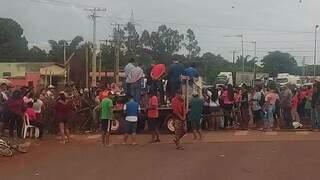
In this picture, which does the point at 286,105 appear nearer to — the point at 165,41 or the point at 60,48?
the point at 165,41

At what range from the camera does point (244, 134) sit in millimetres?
22391

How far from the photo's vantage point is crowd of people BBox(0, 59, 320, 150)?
20297mm

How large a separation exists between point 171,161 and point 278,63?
316 ft

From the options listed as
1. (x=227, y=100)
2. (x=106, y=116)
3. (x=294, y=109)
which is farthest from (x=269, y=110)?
(x=106, y=116)

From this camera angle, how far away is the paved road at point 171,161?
41.2 ft

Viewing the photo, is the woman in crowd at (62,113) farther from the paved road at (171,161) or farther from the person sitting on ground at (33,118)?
the person sitting on ground at (33,118)

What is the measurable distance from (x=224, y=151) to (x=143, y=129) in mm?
7484

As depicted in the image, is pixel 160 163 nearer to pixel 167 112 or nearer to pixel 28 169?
pixel 28 169

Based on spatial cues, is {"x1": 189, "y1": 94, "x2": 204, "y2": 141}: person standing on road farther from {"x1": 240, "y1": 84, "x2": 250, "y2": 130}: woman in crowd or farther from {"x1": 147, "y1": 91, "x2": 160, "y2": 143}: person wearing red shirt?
{"x1": 240, "y1": 84, "x2": 250, "y2": 130}: woman in crowd

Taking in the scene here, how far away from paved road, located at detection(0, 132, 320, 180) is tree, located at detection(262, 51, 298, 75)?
86.2m

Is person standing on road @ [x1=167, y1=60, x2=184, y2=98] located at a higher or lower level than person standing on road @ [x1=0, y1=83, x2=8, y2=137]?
higher

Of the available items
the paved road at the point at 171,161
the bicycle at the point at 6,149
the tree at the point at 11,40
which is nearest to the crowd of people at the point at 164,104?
the paved road at the point at 171,161

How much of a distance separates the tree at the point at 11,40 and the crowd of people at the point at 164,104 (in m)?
73.2

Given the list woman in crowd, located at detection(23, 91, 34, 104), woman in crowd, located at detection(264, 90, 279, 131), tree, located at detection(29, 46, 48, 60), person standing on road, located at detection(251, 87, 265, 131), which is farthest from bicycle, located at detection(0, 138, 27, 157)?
tree, located at detection(29, 46, 48, 60)
